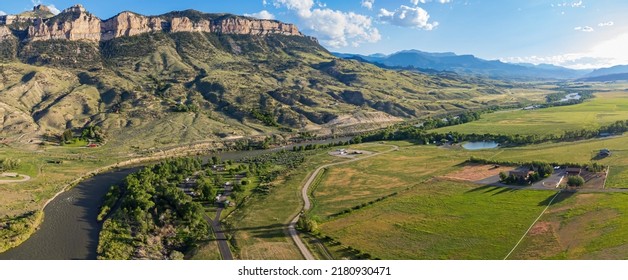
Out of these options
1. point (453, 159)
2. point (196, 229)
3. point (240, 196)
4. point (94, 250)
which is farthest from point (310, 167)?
point (94, 250)

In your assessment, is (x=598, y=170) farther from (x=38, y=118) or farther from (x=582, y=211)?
(x=38, y=118)

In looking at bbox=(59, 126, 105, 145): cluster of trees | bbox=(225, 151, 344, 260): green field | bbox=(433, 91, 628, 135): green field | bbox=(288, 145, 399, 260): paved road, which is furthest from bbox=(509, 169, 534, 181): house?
bbox=(59, 126, 105, 145): cluster of trees

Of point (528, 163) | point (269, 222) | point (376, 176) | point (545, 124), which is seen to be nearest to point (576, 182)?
point (528, 163)

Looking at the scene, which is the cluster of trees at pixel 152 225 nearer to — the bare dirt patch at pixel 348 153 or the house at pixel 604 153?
the bare dirt patch at pixel 348 153

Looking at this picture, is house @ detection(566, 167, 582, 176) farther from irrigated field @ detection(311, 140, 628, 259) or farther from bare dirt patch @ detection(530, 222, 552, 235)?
bare dirt patch @ detection(530, 222, 552, 235)

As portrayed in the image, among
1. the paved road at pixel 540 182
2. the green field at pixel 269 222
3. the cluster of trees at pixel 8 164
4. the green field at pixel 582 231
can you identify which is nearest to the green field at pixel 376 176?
the green field at pixel 269 222

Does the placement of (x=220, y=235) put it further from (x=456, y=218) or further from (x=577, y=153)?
(x=577, y=153)

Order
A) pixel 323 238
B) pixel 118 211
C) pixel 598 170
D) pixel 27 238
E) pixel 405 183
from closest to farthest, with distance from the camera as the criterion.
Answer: pixel 323 238 → pixel 27 238 → pixel 118 211 → pixel 598 170 → pixel 405 183
